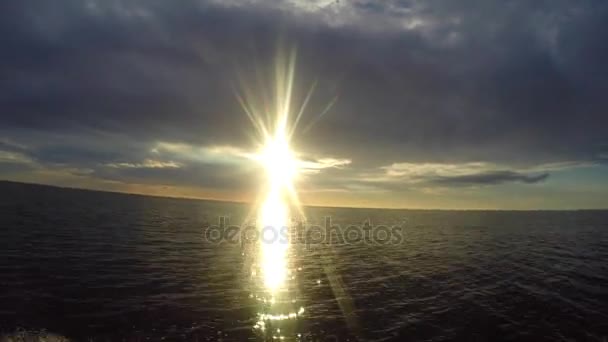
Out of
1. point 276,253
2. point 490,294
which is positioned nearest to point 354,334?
point 490,294

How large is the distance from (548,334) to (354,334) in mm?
10360

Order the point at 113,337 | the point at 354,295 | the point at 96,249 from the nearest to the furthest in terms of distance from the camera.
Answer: the point at 113,337
the point at 354,295
the point at 96,249

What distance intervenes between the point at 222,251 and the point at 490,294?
94.5 ft

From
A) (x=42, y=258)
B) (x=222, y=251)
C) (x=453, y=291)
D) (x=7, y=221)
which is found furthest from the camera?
(x=7, y=221)

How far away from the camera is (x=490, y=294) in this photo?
79.1ft

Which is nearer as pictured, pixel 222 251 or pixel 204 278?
pixel 204 278

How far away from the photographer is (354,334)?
53.0ft

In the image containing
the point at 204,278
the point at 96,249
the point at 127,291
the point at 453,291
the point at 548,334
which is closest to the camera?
the point at 548,334

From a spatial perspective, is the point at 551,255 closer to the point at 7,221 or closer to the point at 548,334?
the point at 548,334

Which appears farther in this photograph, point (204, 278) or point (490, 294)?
point (204, 278)

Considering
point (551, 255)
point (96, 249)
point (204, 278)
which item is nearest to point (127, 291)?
point (204, 278)

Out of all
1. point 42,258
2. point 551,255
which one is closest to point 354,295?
point 42,258

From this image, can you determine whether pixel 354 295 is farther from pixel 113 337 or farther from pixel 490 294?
pixel 113 337

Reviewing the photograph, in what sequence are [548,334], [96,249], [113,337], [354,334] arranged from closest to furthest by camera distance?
[113,337], [354,334], [548,334], [96,249]
